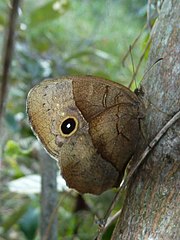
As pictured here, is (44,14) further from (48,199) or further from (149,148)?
(149,148)

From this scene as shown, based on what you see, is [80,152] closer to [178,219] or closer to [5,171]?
[178,219]

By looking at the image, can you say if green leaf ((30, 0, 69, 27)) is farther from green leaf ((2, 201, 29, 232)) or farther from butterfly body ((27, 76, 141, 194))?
butterfly body ((27, 76, 141, 194))

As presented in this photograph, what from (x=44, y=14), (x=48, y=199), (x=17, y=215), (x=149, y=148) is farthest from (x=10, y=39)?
(x=44, y=14)

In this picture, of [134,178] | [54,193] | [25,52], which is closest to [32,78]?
[25,52]

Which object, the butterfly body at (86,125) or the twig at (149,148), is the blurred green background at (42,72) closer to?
the butterfly body at (86,125)

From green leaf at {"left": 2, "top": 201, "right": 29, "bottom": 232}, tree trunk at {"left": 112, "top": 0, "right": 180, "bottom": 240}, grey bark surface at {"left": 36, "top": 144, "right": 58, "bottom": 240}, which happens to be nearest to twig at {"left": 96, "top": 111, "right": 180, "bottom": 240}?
tree trunk at {"left": 112, "top": 0, "right": 180, "bottom": 240}
